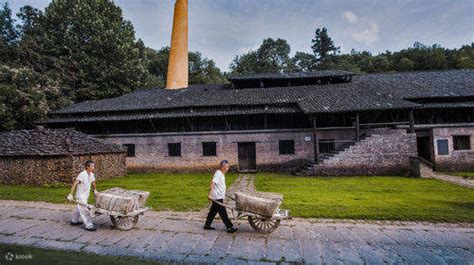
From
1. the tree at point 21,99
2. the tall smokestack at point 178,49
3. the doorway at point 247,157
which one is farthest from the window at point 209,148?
the tree at point 21,99

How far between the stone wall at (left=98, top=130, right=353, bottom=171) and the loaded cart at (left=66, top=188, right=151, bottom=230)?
13.0m

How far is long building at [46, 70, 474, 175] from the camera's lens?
1880 centimetres

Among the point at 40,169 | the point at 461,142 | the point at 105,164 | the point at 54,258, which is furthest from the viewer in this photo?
the point at 461,142

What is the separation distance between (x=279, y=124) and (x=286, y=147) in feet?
6.16

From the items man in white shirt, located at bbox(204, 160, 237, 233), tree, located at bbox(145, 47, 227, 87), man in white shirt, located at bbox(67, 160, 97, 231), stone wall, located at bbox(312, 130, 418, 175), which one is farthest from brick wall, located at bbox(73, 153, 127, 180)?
tree, located at bbox(145, 47, 227, 87)

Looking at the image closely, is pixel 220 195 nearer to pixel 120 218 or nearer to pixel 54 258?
pixel 120 218

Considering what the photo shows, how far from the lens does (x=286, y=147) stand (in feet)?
63.4

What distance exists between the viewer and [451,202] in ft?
30.3

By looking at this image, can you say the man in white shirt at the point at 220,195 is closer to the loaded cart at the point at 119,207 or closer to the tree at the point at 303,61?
the loaded cart at the point at 119,207

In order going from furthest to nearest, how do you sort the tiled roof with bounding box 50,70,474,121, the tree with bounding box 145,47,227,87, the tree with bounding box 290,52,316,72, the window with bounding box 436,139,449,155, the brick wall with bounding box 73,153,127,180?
the tree with bounding box 290,52,316,72 < the tree with bounding box 145,47,227,87 < the window with bounding box 436,139,449,155 < the tiled roof with bounding box 50,70,474,121 < the brick wall with bounding box 73,153,127,180

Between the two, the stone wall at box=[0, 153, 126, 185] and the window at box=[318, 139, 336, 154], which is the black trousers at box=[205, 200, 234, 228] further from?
the window at box=[318, 139, 336, 154]

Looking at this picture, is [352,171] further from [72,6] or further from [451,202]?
[72,6]

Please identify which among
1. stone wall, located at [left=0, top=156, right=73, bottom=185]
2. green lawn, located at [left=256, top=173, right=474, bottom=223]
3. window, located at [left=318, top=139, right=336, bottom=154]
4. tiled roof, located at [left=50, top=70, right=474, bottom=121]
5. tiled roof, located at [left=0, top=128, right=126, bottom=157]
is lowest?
green lawn, located at [left=256, top=173, right=474, bottom=223]

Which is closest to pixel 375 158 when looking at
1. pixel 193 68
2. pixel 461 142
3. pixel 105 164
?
pixel 461 142
